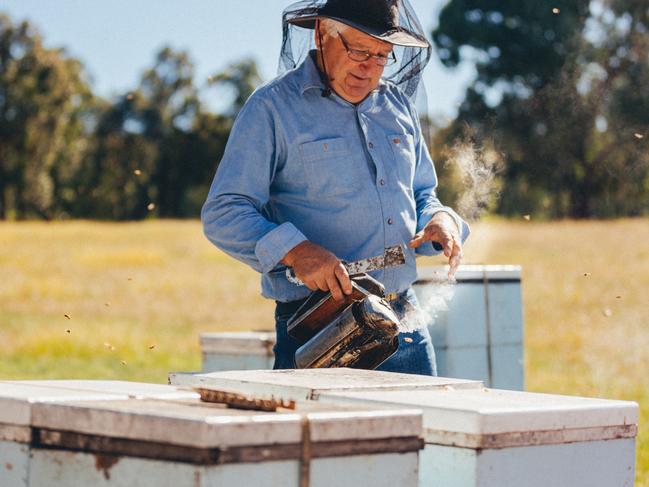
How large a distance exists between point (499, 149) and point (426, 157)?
1198 millimetres

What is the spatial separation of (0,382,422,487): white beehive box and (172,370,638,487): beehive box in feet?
0.96

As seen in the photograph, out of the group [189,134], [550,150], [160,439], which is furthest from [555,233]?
[189,134]

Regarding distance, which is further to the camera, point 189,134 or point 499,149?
point 189,134

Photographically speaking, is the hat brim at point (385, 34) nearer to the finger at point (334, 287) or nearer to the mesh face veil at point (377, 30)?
the mesh face veil at point (377, 30)

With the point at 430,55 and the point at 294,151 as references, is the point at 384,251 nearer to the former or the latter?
the point at 294,151

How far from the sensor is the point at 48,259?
28578mm

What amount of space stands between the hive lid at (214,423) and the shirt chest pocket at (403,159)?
1800 millimetres

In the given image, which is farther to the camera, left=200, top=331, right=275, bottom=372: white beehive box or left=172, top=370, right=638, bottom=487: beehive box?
left=200, top=331, right=275, bottom=372: white beehive box

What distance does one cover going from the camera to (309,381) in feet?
10.5

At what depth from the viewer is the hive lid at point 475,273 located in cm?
665

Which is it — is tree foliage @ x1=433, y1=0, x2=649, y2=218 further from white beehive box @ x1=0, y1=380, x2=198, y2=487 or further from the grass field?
white beehive box @ x1=0, y1=380, x2=198, y2=487

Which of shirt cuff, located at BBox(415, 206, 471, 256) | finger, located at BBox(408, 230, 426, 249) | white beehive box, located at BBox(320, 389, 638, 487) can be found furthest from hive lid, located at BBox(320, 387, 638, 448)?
shirt cuff, located at BBox(415, 206, 471, 256)

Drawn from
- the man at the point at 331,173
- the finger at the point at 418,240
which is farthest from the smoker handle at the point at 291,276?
the finger at the point at 418,240

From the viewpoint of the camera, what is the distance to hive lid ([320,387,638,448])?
2.86m
